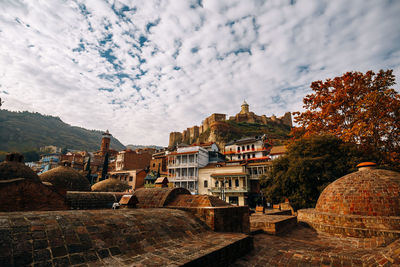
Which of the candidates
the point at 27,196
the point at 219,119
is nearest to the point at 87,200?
the point at 27,196

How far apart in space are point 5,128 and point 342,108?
150177mm

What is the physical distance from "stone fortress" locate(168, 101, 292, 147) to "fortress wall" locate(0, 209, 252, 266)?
75.5 meters

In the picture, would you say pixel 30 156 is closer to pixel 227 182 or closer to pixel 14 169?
pixel 227 182

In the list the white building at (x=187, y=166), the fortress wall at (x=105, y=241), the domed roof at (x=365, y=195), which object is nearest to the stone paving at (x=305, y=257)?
the fortress wall at (x=105, y=241)

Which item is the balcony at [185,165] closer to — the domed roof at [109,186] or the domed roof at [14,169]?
the domed roof at [109,186]

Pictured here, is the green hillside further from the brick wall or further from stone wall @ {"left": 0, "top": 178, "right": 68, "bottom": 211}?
stone wall @ {"left": 0, "top": 178, "right": 68, "bottom": 211}

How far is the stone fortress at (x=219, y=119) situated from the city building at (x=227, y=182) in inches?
1791

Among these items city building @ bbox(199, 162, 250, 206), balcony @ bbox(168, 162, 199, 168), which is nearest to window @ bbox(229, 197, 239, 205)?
city building @ bbox(199, 162, 250, 206)

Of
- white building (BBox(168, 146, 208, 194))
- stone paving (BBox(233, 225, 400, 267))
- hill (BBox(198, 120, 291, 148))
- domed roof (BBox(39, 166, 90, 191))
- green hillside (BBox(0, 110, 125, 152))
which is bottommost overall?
stone paving (BBox(233, 225, 400, 267))

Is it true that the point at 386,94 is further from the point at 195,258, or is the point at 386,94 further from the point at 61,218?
the point at 61,218

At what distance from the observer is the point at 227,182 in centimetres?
3328

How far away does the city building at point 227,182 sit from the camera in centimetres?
3161

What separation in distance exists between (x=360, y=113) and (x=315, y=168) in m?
5.90

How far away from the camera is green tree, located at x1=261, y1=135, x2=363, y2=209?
16422mm
